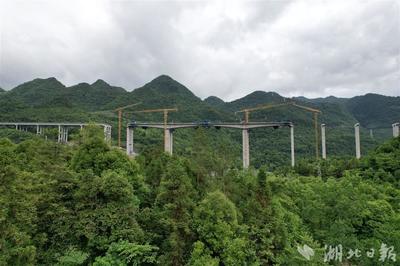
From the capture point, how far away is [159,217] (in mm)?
17719

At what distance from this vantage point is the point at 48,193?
51.9 feet

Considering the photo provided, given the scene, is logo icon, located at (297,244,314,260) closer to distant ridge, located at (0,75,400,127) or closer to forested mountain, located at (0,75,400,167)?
forested mountain, located at (0,75,400,167)

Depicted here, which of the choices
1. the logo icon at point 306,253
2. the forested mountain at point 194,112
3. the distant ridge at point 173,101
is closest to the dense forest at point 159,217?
the logo icon at point 306,253

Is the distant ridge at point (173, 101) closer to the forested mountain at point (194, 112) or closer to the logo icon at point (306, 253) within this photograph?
the forested mountain at point (194, 112)

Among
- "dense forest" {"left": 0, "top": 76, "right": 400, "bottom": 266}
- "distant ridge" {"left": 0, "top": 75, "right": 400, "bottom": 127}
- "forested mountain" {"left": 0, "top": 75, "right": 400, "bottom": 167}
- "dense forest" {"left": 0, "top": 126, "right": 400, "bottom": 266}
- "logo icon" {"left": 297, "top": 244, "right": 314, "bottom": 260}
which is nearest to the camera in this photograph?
"dense forest" {"left": 0, "top": 126, "right": 400, "bottom": 266}

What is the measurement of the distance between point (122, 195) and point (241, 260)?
6.81 m

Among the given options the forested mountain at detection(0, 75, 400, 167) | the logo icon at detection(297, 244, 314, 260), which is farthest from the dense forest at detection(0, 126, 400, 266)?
the forested mountain at detection(0, 75, 400, 167)

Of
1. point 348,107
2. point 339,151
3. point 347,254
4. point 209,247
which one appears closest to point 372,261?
point 347,254

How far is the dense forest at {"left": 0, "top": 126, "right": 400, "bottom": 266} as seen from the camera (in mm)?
14367

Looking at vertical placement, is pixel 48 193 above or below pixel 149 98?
below

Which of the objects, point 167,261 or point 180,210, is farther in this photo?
point 180,210

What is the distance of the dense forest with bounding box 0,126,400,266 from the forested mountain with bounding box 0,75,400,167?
3884 centimetres

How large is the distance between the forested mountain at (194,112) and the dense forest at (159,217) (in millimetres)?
38843

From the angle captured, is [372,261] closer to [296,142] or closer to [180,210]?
[180,210]
